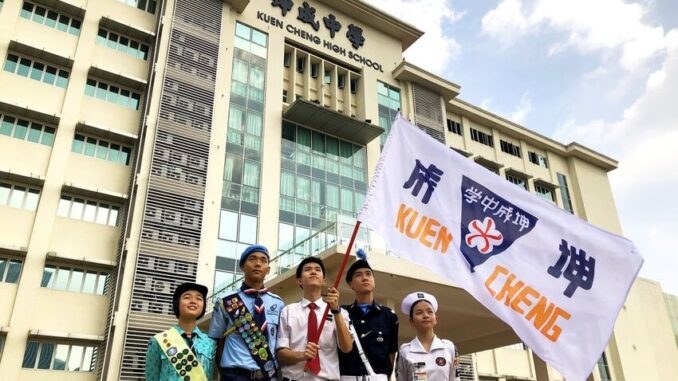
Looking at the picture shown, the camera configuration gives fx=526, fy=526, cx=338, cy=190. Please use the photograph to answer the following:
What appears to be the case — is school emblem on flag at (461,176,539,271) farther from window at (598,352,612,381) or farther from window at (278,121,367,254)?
window at (598,352,612,381)

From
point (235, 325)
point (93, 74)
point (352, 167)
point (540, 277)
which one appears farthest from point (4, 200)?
point (540, 277)

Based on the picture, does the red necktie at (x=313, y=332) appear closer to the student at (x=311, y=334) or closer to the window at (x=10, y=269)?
the student at (x=311, y=334)

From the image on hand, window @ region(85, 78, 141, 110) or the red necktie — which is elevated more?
window @ region(85, 78, 141, 110)

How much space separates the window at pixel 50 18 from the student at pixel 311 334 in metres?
18.2

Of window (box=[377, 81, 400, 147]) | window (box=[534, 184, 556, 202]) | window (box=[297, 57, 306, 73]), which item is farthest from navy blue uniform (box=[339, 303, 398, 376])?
window (box=[534, 184, 556, 202])

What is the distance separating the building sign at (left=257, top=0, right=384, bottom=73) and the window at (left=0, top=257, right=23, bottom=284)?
43.1 feet

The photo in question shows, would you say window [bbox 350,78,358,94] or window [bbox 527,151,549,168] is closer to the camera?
window [bbox 350,78,358,94]

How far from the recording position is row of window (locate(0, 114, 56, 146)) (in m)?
16.5

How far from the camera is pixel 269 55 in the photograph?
71.3 ft

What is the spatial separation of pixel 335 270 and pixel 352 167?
39.4ft

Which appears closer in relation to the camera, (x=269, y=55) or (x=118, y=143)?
(x=118, y=143)

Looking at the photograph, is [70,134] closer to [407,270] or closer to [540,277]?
[407,270]

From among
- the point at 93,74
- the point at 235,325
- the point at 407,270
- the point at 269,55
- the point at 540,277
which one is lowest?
the point at 235,325

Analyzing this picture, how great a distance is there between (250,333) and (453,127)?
25717 millimetres
